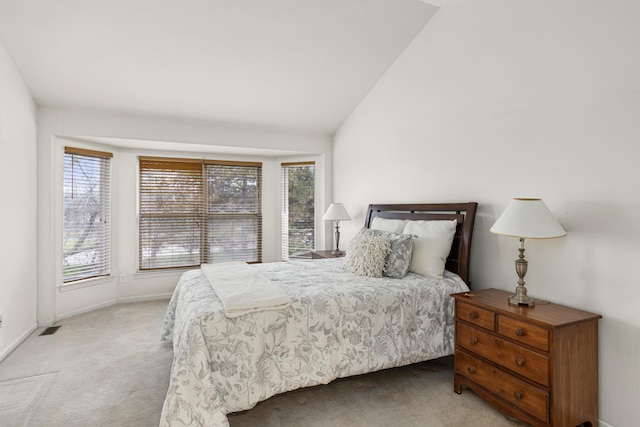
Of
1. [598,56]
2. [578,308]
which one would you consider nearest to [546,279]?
[578,308]

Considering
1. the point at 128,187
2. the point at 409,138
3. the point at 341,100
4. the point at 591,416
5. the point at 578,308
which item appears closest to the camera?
the point at 591,416

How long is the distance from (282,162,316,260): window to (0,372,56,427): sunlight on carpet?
3225 millimetres

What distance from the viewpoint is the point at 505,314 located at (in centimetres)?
202

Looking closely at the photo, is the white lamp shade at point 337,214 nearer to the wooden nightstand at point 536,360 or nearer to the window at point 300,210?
the window at point 300,210

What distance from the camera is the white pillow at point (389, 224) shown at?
10.7ft

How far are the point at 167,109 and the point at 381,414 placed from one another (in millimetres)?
3726

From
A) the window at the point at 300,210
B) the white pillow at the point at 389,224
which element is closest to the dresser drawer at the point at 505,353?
the white pillow at the point at 389,224

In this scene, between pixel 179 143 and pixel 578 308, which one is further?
pixel 179 143

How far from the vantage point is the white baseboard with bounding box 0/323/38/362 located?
2879mm

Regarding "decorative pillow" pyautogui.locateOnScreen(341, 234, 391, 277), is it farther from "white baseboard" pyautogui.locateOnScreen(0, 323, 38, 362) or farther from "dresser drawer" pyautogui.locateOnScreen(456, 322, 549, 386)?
"white baseboard" pyautogui.locateOnScreen(0, 323, 38, 362)

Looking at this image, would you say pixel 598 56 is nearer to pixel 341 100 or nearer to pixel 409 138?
pixel 409 138

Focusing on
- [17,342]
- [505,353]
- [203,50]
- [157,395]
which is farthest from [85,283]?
[505,353]

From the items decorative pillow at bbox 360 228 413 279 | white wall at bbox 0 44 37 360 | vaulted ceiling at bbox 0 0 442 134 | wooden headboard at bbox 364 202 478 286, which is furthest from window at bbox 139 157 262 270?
decorative pillow at bbox 360 228 413 279

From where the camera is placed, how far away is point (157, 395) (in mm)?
2326
